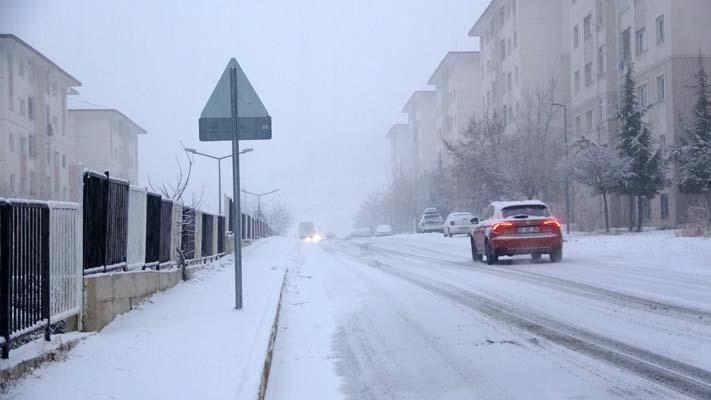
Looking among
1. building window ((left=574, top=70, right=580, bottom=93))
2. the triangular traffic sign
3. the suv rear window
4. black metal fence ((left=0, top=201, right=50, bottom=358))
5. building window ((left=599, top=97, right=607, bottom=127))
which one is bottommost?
black metal fence ((left=0, top=201, right=50, bottom=358))

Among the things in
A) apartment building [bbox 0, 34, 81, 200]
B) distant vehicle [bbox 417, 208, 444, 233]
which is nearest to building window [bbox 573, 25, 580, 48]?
distant vehicle [bbox 417, 208, 444, 233]

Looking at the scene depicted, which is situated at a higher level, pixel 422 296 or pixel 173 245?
pixel 173 245

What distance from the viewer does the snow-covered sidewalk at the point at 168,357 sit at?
18.6 ft

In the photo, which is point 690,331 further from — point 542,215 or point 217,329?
point 542,215

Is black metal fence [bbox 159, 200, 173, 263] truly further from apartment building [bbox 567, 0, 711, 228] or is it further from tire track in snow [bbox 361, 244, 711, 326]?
apartment building [bbox 567, 0, 711, 228]

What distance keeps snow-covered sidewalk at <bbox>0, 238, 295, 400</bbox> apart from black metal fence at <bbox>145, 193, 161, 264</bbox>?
126 centimetres

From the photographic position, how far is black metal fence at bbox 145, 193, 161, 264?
1210cm

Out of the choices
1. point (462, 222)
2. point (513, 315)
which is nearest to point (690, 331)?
point (513, 315)

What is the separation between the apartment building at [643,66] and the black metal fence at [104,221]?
3102cm

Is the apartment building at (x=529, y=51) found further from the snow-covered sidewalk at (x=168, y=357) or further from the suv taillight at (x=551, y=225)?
the snow-covered sidewalk at (x=168, y=357)

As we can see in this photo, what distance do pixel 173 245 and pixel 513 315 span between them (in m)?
6.88

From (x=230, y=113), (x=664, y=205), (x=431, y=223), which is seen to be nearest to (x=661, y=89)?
(x=664, y=205)

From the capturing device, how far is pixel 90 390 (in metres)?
5.66

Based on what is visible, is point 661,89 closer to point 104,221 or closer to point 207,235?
point 207,235
